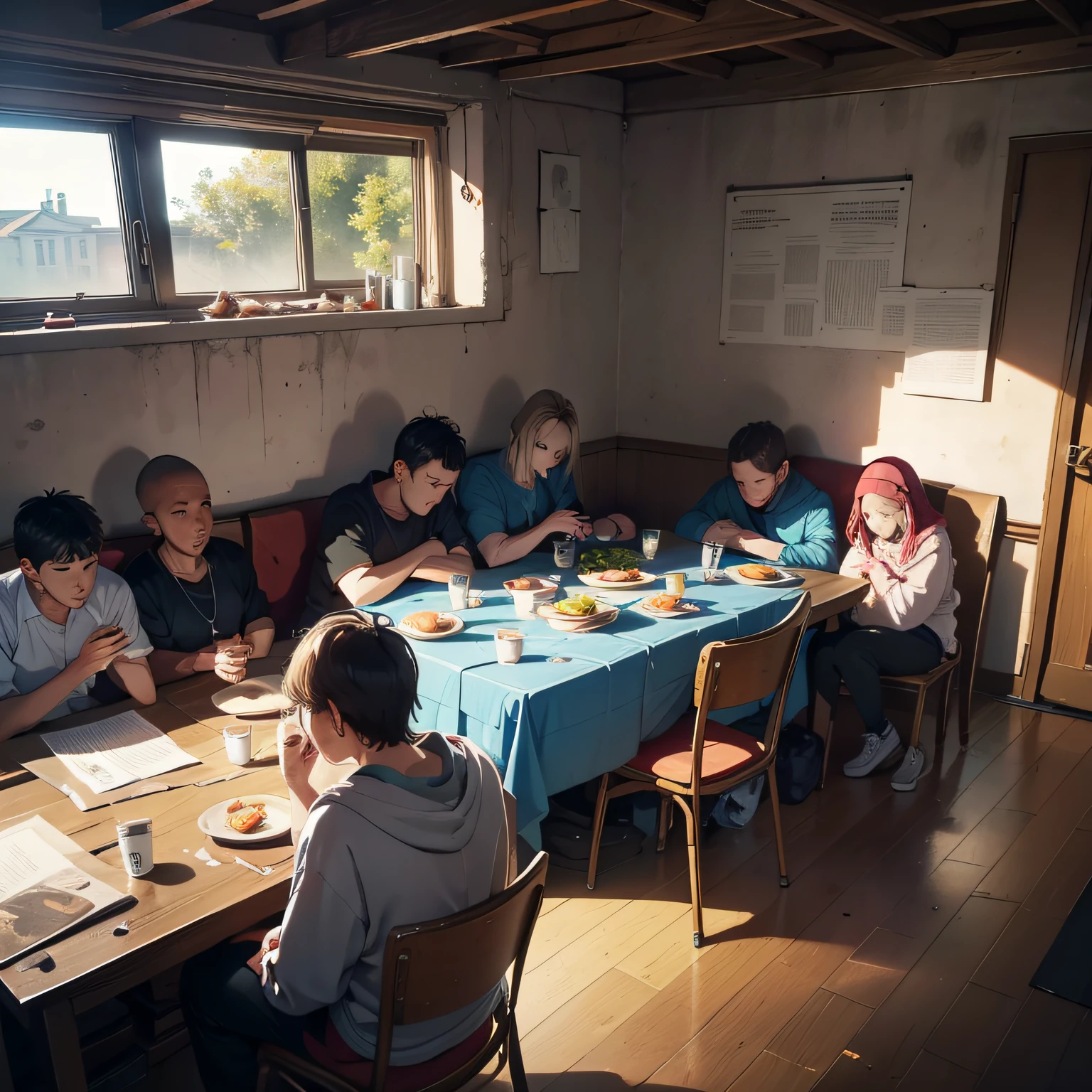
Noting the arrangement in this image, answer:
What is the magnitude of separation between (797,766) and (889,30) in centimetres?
253

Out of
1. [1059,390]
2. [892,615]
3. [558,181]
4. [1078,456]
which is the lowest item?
[892,615]

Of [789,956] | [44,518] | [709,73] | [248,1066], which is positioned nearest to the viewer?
[248,1066]

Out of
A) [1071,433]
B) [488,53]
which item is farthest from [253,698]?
[1071,433]

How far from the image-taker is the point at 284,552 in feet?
12.5

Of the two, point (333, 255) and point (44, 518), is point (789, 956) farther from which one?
point (333, 255)

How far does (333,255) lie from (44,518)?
6.88ft

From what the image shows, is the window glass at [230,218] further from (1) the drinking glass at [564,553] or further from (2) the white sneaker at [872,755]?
(2) the white sneaker at [872,755]

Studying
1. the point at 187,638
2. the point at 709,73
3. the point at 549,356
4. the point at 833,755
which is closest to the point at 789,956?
the point at 833,755

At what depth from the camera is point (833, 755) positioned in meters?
3.99

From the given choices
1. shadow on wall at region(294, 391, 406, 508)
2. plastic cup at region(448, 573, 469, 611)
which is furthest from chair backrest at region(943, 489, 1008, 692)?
shadow on wall at region(294, 391, 406, 508)

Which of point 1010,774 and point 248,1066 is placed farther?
point 1010,774

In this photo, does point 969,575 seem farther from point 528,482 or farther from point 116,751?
point 116,751

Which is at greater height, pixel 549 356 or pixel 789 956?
pixel 549 356

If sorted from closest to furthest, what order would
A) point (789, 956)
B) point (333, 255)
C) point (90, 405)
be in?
point (789, 956), point (90, 405), point (333, 255)
